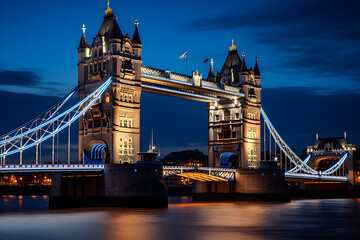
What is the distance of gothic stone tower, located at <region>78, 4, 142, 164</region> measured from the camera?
208 feet

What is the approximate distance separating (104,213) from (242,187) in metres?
29.7

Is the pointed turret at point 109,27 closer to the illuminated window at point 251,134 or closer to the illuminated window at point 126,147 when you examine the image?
the illuminated window at point 126,147

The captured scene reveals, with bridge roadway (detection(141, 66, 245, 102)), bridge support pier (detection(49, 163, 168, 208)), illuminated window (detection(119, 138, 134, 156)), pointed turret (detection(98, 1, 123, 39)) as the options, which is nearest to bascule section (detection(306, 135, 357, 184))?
bridge roadway (detection(141, 66, 245, 102))

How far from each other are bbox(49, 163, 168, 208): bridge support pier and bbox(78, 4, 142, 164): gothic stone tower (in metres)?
3.35

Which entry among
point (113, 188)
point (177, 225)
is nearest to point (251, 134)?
point (113, 188)

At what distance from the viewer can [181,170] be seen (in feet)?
232

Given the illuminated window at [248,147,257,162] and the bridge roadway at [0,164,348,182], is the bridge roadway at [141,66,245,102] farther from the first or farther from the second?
the bridge roadway at [0,164,348,182]

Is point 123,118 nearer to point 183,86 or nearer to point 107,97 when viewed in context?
point 107,97

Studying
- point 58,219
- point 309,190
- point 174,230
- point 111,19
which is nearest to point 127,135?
point 111,19

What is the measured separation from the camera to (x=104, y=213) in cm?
5262

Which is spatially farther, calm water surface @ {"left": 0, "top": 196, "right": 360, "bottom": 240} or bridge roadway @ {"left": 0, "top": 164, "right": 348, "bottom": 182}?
bridge roadway @ {"left": 0, "top": 164, "right": 348, "bottom": 182}

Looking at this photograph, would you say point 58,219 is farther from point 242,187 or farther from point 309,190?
point 309,190

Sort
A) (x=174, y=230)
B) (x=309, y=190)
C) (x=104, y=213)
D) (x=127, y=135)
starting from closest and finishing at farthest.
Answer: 1. (x=174, y=230)
2. (x=104, y=213)
3. (x=127, y=135)
4. (x=309, y=190)

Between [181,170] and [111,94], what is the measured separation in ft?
44.7
